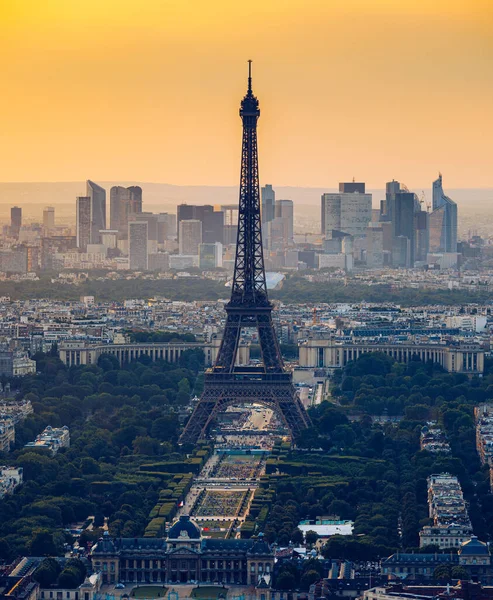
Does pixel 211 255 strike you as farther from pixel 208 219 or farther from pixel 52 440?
pixel 52 440

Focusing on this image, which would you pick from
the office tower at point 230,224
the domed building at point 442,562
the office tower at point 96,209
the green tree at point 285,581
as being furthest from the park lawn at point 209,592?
the office tower at point 96,209

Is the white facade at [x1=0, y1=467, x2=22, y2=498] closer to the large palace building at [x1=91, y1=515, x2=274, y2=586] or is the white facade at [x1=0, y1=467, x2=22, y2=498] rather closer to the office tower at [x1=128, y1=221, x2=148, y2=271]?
the large palace building at [x1=91, y1=515, x2=274, y2=586]

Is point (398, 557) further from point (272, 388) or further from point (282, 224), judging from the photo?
point (282, 224)

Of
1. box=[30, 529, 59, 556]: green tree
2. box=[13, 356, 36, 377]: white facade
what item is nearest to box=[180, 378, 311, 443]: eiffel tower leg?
box=[13, 356, 36, 377]: white facade

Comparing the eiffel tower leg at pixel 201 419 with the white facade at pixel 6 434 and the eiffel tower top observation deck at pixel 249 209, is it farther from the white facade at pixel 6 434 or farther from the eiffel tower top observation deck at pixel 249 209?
the white facade at pixel 6 434

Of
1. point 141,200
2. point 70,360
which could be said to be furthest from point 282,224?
point 70,360
